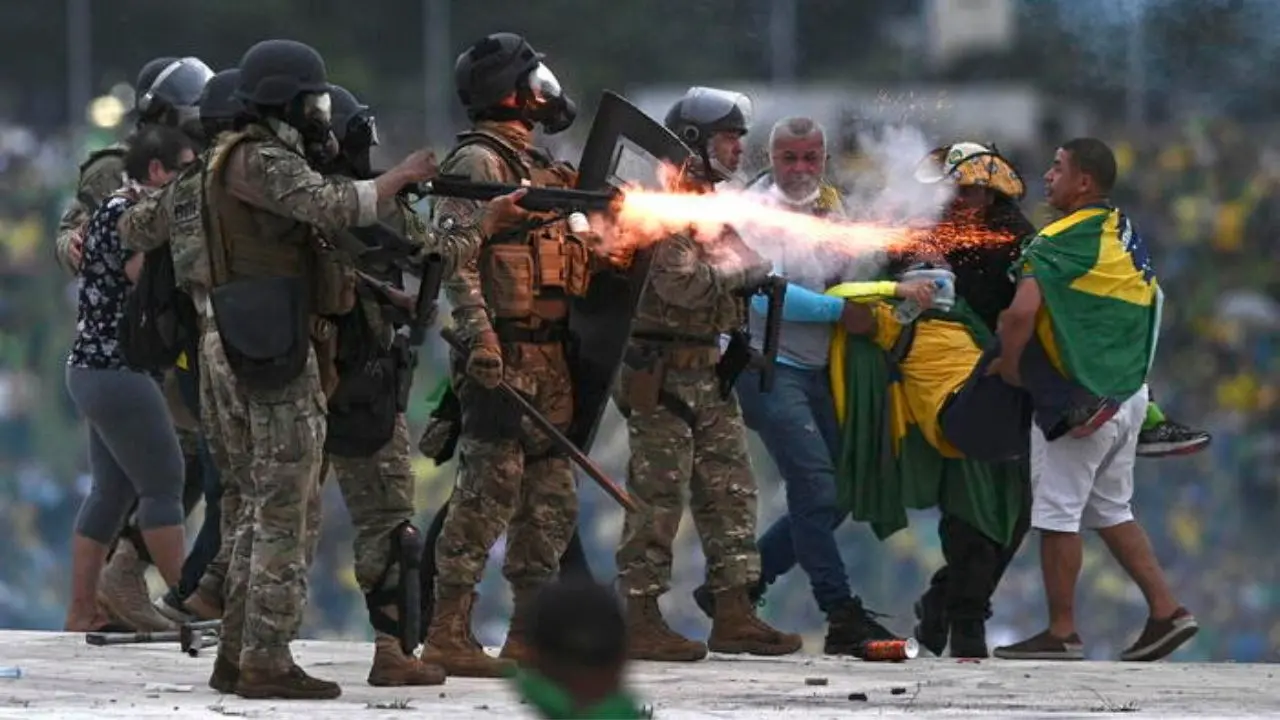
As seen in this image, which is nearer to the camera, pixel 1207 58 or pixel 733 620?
pixel 733 620

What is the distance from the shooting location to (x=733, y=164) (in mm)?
11656

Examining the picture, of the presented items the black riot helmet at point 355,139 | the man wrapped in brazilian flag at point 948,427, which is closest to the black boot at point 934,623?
the man wrapped in brazilian flag at point 948,427

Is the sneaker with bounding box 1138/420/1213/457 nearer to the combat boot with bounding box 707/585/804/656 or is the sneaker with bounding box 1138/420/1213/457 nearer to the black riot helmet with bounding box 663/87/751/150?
Result: the combat boot with bounding box 707/585/804/656

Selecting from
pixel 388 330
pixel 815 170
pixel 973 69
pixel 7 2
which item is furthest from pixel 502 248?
pixel 7 2

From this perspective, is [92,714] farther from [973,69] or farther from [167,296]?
[973,69]

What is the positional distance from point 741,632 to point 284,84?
9.86ft

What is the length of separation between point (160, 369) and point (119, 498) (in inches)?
63.1

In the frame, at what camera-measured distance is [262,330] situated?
30.8 ft

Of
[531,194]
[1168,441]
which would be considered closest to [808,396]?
[1168,441]

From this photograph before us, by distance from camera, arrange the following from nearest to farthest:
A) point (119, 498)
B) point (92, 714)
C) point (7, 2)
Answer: point (92, 714), point (119, 498), point (7, 2)

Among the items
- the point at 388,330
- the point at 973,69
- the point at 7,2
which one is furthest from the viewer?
the point at 7,2

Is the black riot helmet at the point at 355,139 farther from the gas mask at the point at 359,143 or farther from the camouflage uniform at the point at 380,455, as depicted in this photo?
the camouflage uniform at the point at 380,455

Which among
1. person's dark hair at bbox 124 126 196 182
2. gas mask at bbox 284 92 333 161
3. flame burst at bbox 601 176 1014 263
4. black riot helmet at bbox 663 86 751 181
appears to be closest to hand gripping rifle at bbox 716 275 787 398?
flame burst at bbox 601 176 1014 263

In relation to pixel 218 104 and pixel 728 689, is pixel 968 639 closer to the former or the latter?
pixel 728 689
